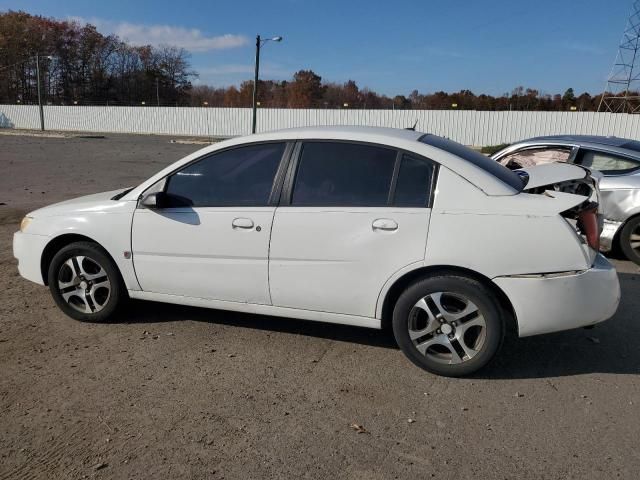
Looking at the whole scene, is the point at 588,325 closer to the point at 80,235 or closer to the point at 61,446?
the point at 61,446

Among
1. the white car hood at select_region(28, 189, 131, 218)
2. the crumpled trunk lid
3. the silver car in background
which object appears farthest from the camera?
the silver car in background

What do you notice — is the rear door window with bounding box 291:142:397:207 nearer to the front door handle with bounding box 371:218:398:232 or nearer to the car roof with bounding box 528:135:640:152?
the front door handle with bounding box 371:218:398:232

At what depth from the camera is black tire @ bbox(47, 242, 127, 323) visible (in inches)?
170

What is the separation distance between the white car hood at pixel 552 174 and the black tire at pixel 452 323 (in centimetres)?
88

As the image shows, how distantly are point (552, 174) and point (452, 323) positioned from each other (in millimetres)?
1416

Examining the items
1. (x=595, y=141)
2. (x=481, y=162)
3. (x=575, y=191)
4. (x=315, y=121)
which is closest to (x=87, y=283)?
(x=481, y=162)

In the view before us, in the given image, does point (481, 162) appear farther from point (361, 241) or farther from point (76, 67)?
point (76, 67)

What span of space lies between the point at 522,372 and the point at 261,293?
6.32 ft

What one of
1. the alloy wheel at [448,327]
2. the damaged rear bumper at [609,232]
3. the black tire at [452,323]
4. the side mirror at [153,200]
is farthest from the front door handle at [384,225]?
the damaged rear bumper at [609,232]

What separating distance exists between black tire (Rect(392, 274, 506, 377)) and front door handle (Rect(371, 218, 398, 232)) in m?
0.40

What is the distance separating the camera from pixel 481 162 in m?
3.84

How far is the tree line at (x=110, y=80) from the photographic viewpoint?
85.6 m

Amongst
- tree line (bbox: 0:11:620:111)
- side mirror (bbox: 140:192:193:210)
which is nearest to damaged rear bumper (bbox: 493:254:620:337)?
side mirror (bbox: 140:192:193:210)

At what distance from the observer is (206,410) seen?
3180mm
